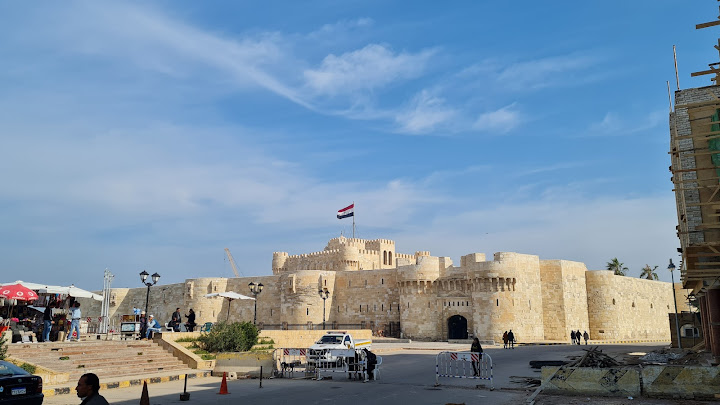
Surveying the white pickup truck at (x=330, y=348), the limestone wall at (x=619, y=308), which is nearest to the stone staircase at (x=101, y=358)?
the white pickup truck at (x=330, y=348)

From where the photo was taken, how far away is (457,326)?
1560 inches

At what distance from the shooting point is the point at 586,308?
41.1 metres

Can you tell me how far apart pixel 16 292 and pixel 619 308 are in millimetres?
40443

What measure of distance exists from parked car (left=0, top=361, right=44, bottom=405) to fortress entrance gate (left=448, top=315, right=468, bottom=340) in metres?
33.4

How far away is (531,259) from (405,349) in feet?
50.9

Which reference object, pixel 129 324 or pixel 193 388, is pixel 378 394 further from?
pixel 129 324

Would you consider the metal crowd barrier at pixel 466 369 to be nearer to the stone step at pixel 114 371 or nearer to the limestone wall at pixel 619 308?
the stone step at pixel 114 371

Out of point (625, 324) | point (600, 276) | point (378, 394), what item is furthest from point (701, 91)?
point (625, 324)

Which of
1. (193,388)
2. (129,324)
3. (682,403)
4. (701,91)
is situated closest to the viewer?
(682,403)

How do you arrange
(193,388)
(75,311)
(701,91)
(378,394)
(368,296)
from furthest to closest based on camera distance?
(368,296)
(75,311)
(701,91)
(193,388)
(378,394)

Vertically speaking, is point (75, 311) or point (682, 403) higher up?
point (75, 311)

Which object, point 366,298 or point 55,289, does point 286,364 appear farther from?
point 366,298

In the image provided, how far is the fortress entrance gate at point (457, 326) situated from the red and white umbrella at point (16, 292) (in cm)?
2842

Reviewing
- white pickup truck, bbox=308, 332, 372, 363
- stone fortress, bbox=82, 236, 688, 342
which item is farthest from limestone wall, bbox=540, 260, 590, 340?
white pickup truck, bbox=308, 332, 372, 363
